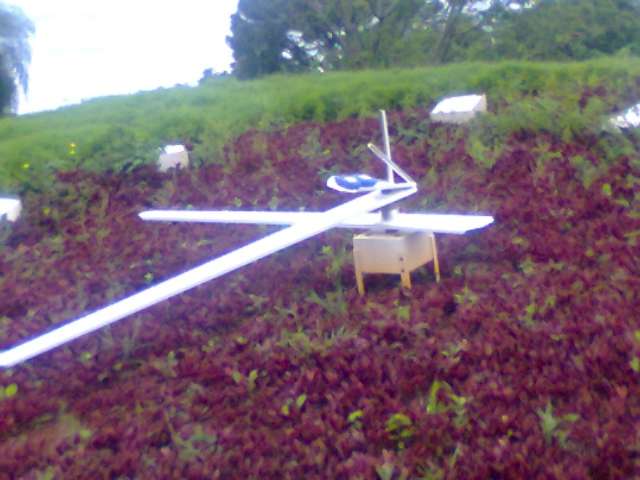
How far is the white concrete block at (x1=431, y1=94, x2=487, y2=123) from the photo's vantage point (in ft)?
22.9

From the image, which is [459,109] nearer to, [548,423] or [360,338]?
[360,338]

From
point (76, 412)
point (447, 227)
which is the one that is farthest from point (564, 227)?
point (76, 412)

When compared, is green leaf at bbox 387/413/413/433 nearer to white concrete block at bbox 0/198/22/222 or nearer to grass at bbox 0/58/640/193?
grass at bbox 0/58/640/193

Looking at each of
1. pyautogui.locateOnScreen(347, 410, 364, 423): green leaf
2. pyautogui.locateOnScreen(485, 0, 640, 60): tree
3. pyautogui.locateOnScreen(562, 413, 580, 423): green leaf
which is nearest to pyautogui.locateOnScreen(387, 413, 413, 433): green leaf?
pyautogui.locateOnScreen(347, 410, 364, 423): green leaf

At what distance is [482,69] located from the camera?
9.10m

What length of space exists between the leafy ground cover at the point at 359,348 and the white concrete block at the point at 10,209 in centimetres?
33

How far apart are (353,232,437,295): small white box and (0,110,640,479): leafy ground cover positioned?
4.3 inches

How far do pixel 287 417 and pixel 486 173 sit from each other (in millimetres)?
2880

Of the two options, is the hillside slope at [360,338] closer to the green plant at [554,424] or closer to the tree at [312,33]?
the green plant at [554,424]

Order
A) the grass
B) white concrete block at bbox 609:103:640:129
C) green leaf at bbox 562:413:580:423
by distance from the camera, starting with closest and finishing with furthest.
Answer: green leaf at bbox 562:413:580:423, white concrete block at bbox 609:103:640:129, the grass

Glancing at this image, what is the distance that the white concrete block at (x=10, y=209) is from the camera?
644 centimetres

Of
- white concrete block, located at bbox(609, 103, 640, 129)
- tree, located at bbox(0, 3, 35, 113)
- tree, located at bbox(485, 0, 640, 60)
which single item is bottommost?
tree, located at bbox(485, 0, 640, 60)

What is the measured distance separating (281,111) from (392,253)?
174 inches

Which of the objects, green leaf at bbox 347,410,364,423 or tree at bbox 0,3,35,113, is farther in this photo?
tree at bbox 0,3,35,113
